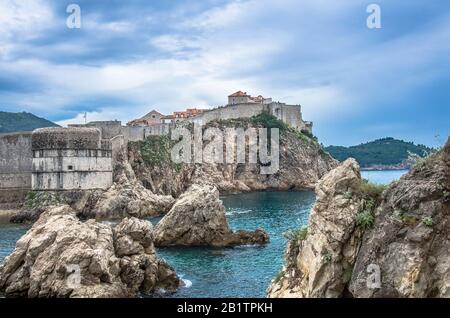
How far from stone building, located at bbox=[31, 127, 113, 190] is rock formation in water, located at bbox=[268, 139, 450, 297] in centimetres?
4464

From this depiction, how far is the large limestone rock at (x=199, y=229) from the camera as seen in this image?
33500 mm

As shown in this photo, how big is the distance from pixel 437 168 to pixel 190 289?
14209 millimetres

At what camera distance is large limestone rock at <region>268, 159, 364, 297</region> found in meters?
10.7

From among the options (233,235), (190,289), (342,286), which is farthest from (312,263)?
(233,235)

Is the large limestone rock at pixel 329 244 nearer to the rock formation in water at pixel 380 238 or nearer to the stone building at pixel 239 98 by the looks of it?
the rock formation in water at pixel 380 238

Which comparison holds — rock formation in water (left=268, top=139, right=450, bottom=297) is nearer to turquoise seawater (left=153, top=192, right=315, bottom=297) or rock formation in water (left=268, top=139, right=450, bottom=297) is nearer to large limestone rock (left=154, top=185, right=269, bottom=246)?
turquoise seawater (left=153, top=192, right=315, bottom=297)

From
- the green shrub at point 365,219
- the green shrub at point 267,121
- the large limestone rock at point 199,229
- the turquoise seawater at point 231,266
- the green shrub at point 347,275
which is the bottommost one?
the turquoise seawater at point 231,266

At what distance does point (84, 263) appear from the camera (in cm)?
1969

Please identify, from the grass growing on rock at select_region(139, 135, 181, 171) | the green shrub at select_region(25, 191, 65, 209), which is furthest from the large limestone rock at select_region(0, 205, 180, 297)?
the grass growing on rock at select_region(139, 135, 181, 171)

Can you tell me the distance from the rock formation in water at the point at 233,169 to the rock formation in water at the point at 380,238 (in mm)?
55309

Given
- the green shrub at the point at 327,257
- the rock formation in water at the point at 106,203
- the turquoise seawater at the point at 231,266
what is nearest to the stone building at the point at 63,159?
the rock formation in water at the point at 106,203

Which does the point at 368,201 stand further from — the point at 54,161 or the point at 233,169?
→ the point at 233,169

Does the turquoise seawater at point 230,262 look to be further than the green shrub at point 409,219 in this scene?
Yes

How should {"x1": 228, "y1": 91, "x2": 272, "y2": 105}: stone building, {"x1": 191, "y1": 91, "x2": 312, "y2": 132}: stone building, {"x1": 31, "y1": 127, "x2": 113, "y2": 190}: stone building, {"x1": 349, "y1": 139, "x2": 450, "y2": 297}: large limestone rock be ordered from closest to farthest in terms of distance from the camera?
{"x1": 349, "y1": 139, "x2": 450, "y2": 297}: large limestone rock < {"x1": 31, "y1": 127, "x2": 113, "y2": 190}: stone building < {"x1": 191, "y1": 91, "x2": 312, "y2": 132}: stone building < {"x1": 228, "y1": 91, "x2": 272, "y2": 105}: stone building
